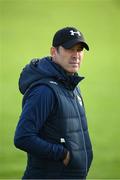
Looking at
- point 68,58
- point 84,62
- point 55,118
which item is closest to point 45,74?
point 68,58

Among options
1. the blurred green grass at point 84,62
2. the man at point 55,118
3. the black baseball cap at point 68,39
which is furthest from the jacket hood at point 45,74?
the blurred green grass at point 84,62

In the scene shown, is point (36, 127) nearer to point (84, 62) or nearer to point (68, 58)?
point (68, 58)

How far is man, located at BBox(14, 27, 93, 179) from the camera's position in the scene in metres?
2.68

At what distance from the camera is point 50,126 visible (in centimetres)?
274

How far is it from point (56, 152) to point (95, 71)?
2528 millimetres

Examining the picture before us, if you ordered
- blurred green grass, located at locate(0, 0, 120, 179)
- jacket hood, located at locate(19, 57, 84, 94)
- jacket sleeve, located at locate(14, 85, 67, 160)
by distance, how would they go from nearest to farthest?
jacket sleeve, located at locate(14, 85, 67, 160) < jacket hood, located at locate(19, 57, 84, 94) < blurred green grass, located at locate(0, 0, 120, 179)

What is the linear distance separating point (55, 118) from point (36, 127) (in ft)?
0.40

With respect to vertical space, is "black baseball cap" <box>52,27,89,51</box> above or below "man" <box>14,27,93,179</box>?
above

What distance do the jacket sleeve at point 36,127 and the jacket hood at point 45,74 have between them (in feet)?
0.46

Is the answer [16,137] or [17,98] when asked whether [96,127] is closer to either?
[17,98]

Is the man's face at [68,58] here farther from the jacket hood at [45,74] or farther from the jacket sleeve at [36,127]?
the jacket sleeve at [36,127]

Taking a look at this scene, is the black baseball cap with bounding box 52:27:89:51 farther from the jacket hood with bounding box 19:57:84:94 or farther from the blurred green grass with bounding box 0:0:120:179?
the blurred green grass with bounding box 0:0:120:179

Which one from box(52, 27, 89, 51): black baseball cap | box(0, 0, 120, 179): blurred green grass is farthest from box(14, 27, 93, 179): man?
box(0, 0, 120, 179): blurred green grass

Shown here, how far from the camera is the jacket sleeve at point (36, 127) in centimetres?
266
